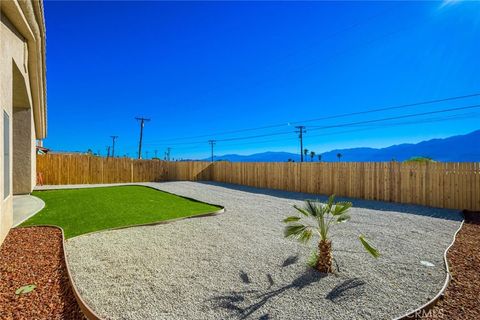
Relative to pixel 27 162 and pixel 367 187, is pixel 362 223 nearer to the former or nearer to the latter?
pixel 367 187

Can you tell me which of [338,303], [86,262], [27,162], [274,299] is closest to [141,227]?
[86,262]

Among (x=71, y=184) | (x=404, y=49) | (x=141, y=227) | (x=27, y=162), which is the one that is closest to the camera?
(x=141, y=227)

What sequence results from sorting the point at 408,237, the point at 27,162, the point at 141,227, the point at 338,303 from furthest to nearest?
the point at 27,162
the point at 141,227
the point at 408,237
the point at 338,303

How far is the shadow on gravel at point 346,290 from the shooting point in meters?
3.11

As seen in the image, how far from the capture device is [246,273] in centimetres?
374

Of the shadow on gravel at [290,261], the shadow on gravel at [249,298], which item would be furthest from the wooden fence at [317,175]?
the shadow on gravel at [249,298]

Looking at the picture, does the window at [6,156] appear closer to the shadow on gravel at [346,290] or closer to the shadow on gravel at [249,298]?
the shadow on gravel at [249,298]

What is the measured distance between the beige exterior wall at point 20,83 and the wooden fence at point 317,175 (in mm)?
4249

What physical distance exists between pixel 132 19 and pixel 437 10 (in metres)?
12.2

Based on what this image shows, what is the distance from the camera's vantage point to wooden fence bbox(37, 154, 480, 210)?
8.96 metres

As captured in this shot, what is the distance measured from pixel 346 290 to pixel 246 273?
136 centimetres

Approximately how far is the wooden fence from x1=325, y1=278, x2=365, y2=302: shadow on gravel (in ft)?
26.3

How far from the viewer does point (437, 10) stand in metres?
Answer: 8.96

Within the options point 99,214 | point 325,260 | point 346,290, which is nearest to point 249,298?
point 346,290
